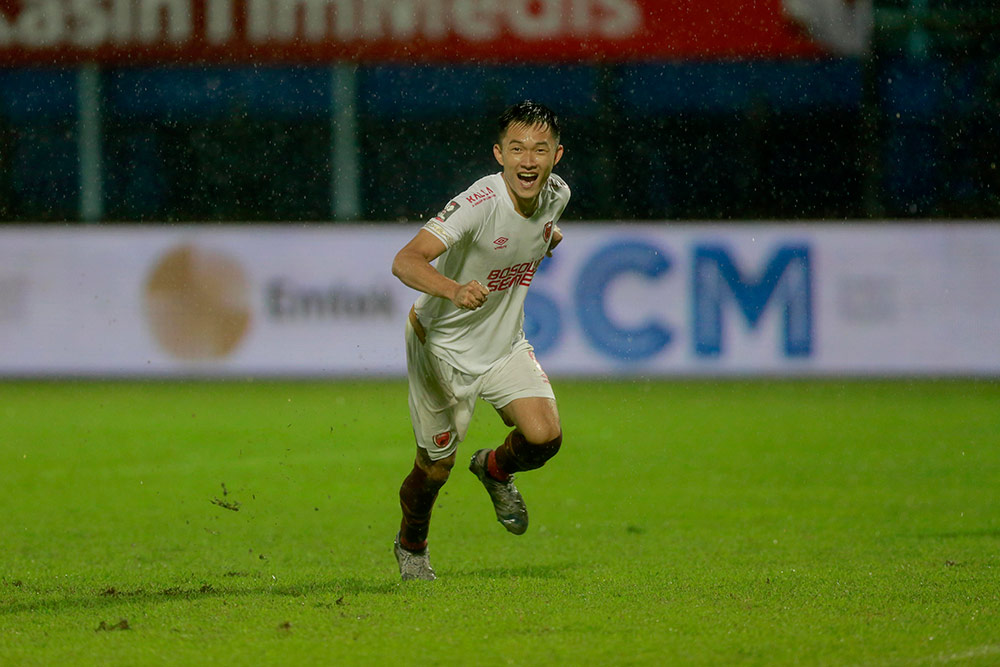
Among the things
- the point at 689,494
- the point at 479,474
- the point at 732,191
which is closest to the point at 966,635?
the point at 479,474

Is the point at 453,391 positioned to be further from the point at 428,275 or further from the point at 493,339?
the point at 428,275

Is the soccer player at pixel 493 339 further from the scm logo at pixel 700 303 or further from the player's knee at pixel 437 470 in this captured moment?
the scm logo at pixel 700 303

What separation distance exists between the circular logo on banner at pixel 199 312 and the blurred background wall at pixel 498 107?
5.77 feet

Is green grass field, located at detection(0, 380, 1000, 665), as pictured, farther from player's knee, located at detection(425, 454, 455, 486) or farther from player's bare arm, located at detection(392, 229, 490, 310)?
player's bare arm, located at detection(392, 229, 490, 310)

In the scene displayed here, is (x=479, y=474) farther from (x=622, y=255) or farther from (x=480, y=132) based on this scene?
(x=480, y=132)

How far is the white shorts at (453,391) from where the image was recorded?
19.7 feet

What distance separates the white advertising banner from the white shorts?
28.6 feet

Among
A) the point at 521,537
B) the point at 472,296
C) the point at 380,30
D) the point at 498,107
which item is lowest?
the point at 521,537

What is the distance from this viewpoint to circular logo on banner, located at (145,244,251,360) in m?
15.0

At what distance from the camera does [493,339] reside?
6.07m

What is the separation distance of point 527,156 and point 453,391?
1.04 metres

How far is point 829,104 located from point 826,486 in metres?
10.4

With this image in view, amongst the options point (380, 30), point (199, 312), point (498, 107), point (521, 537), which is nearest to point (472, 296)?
point (521, 537)

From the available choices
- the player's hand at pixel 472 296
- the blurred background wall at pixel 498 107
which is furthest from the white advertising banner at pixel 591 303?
the player's hand at pixel 472 296
